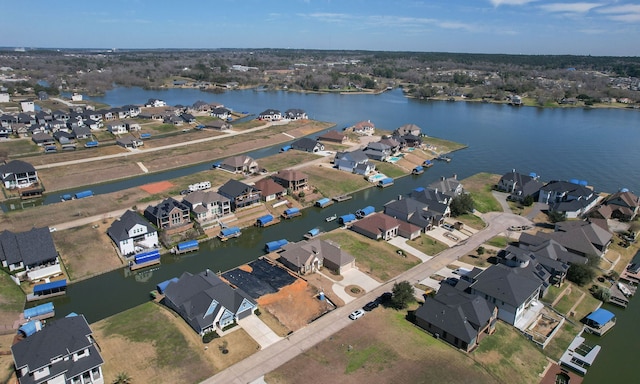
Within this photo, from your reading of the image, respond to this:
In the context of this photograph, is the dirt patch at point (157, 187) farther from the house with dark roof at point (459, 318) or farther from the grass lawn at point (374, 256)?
the house with dark roof at point (459, 318)

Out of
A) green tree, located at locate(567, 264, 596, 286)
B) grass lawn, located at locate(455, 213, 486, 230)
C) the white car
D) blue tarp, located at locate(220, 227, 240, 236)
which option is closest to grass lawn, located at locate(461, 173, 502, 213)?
grass lawn, located at locate(455, 213, 486, 230)

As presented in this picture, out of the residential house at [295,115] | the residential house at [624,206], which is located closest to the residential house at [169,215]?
the residential house at [624,206]

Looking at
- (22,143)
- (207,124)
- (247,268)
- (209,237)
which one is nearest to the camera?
(247,268)

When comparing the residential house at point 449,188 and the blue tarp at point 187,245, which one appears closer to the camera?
the blue tarp at point 187,245

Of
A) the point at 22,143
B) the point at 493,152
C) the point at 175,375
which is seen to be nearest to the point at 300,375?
the point at 175,375

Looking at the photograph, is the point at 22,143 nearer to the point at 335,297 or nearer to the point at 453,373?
the point at 335,297
